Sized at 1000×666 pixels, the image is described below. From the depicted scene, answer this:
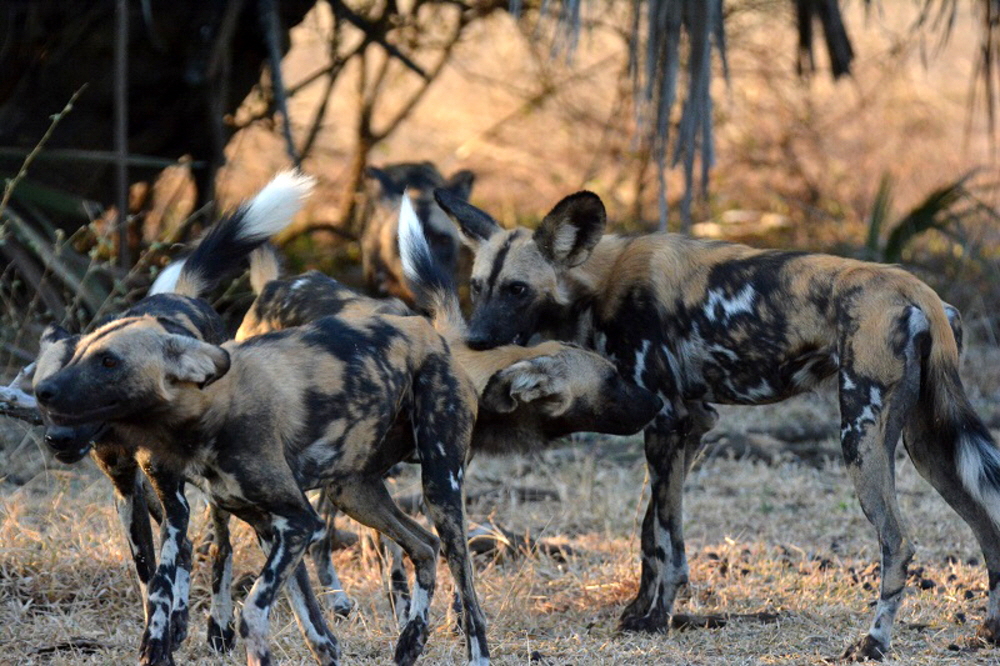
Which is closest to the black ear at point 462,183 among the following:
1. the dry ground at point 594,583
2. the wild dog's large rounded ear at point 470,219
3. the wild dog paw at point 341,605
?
the dry ground at point 594,583

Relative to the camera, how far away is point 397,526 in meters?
3.10

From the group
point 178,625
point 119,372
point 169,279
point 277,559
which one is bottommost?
point 178,625

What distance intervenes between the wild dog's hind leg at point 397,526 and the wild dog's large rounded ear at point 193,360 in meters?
0.61

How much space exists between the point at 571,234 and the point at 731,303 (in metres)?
0.46

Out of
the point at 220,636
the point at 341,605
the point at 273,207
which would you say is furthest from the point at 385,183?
the point at 220,636

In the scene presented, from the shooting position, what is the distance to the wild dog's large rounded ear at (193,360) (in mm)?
2465

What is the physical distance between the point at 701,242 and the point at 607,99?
202 inches

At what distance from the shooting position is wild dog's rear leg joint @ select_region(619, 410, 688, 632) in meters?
3.38

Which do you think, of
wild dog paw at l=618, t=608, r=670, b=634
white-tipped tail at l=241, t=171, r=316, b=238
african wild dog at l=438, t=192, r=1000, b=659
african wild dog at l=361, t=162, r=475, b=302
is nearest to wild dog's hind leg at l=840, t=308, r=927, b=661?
african wild dog at l=438, t=192, r=1000, b=659

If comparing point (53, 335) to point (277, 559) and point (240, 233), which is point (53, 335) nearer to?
point (277, 559)

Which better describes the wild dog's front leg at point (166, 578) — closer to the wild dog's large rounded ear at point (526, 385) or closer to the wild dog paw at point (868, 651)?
the wild dog's large rounded ear at point (526, 385)

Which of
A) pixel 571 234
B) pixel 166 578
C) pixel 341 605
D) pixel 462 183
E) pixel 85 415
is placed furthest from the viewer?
pixel 462 183

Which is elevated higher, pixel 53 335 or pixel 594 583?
pixel 53 335

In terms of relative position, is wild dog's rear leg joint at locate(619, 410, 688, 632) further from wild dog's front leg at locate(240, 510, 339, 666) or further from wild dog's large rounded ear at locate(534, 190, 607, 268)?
wild dog's front leg at locate(240, 510, 339, 666)
